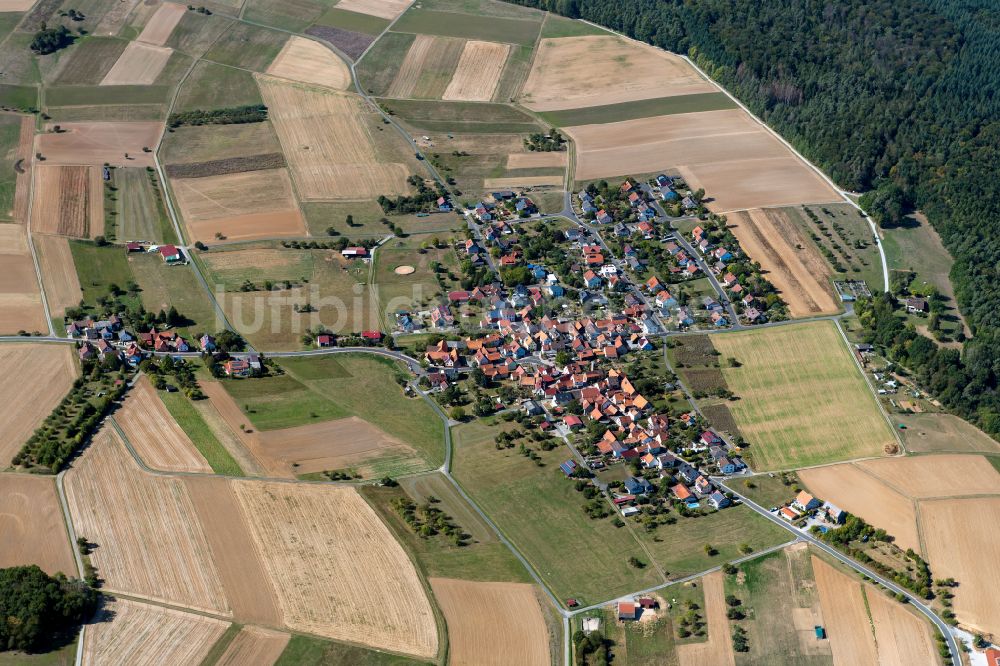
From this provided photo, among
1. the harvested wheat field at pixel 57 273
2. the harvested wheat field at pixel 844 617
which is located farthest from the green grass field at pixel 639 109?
the harvested wheat field at pixel 844 617

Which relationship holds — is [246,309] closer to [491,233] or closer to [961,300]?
[491,233]

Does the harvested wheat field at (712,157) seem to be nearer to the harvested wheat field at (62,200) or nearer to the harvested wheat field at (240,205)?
the harvested wheat field at (240,205)

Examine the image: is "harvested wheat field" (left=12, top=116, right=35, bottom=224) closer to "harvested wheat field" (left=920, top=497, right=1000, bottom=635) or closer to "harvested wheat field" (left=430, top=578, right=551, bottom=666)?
"harvested wheat field" (left=430, top=578, right=551, bottom=666)

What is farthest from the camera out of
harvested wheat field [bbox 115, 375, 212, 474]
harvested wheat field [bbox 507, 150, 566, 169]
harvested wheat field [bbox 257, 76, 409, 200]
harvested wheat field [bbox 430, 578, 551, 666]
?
harvested wheat field [bbox 507, 150, 566, 169]

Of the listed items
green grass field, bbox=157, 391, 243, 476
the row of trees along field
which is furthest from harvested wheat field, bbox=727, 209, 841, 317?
green grass field, bbox=157, 391, 243, 476

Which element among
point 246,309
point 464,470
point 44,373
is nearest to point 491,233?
point 246,309

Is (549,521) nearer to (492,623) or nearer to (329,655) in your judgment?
(492,623)
